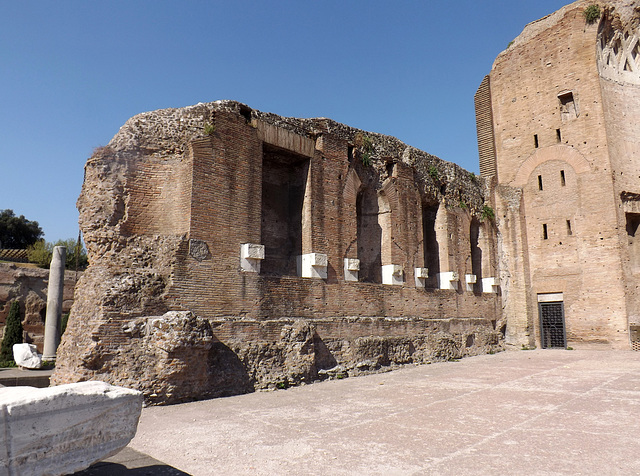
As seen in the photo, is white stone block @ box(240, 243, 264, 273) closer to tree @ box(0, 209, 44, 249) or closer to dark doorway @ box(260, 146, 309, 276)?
dark doorway @ box(260, 146, 309, 276)

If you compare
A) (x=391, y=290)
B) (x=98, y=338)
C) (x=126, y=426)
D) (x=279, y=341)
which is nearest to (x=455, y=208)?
(x=391, y=290)

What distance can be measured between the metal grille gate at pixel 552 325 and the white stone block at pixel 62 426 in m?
14.8

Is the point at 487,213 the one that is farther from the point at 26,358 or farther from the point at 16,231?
the point at 16,231

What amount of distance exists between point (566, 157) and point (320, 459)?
14575 mm

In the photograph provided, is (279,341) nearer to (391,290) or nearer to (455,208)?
(391,290)

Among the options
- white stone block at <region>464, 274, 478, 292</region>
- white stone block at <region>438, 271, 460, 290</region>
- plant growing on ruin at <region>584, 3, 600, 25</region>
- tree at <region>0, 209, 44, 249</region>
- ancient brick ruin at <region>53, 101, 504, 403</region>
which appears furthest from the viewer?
tree at <region>0, 209, 44, 249</region>

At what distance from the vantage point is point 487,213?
1600cm

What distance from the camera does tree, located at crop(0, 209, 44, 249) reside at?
134 feet

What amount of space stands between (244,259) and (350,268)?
2.81 m

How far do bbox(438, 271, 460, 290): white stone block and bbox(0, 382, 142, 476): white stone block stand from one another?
1112cm

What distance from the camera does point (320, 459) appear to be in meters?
4.14

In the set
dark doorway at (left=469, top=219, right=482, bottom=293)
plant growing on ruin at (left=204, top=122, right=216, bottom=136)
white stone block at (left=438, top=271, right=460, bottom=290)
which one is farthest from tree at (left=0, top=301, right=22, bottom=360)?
dark doorway at (left=469, top=219, right=482, bottom=293)

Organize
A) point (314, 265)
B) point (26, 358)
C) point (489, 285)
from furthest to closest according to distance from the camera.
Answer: point (489, 285), point (26, 358), point (314, 265)

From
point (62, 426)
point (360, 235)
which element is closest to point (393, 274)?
point (360, 235)
